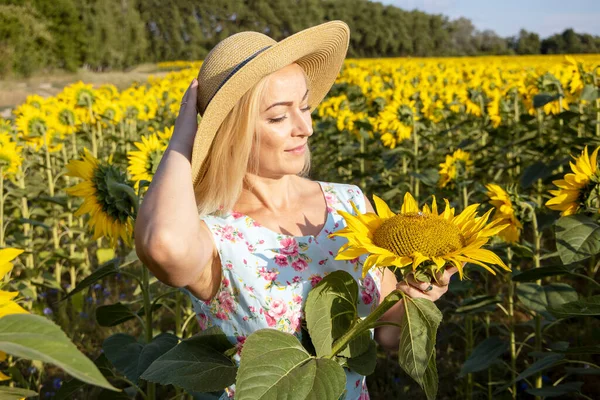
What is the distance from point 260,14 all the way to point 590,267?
5008 cm

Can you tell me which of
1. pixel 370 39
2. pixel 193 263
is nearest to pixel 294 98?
pixel 193 263

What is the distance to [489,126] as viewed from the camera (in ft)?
18.7

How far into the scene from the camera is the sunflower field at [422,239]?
5.33 ft

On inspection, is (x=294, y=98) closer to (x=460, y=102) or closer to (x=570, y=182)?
(x=570, y=182)

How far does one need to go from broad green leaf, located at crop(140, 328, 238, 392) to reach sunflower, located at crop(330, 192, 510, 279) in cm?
31

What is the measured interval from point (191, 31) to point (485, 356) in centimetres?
4828

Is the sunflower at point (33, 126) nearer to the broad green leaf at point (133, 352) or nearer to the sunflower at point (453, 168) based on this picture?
the sunflower at point (453, 168)

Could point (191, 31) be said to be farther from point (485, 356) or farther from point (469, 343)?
point (485, 356)

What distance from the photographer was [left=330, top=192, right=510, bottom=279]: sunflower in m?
1.12

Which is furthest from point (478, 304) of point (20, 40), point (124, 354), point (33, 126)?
point (20, 40)

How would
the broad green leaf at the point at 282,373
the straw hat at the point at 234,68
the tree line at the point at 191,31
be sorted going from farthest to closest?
the tree line at the point at 191,31 < the straw hat at the point at 234,68 < the broad green leaf at the point at 282,373

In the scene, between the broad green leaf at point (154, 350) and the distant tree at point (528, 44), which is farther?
the distant tree at point (528, 44)

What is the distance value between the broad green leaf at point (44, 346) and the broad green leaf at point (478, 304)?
5.84 ft

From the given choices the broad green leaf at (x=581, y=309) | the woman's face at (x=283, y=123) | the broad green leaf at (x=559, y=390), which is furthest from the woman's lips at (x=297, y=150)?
the broad green leaf at (x=559, y=390)
